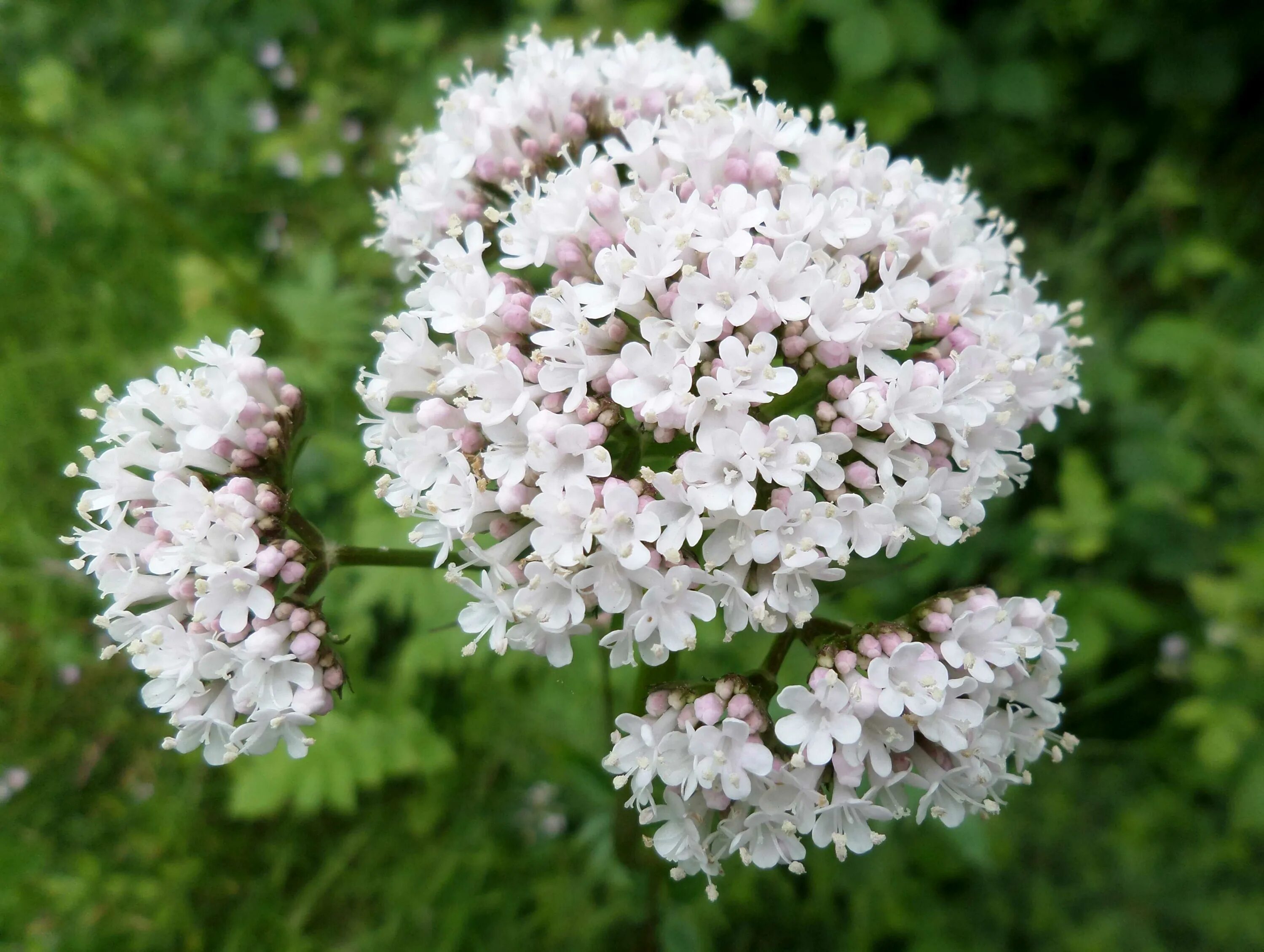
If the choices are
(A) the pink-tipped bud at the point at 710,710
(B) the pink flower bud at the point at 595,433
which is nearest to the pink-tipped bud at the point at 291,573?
(B) the pink flower bud at the point at 595,433

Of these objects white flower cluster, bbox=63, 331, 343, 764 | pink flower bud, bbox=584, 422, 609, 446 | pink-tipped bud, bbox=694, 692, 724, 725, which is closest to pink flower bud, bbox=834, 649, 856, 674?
pink-tipped bud, bbox=694, 692, 724, 725

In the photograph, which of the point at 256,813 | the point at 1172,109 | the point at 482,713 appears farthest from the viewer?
the point at 1172,109

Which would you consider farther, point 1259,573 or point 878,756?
point 1259,573

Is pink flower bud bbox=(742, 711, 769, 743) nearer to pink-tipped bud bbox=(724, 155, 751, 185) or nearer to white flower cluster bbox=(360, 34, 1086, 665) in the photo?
white flower cluster bbox=(360, 34, 1086, 665)

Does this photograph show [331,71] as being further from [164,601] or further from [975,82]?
[164,601]

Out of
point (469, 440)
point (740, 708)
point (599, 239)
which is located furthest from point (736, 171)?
point (740, 708)

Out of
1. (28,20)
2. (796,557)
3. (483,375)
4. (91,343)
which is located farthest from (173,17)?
(796,557)

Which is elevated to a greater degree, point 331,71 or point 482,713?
point 331,71

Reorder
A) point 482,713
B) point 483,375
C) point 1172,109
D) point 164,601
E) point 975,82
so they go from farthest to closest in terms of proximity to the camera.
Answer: point 1172,109 → point 975,82 → point 482,713 → point 164,601 → point 483,375
